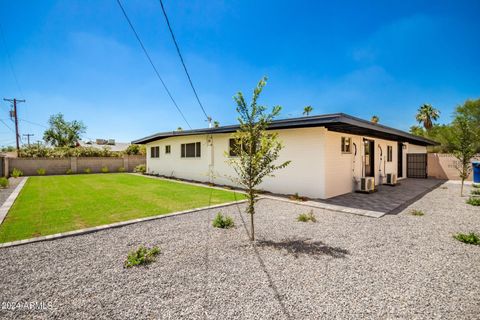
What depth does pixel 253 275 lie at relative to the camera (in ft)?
8.89

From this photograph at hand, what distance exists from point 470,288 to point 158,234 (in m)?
4.50

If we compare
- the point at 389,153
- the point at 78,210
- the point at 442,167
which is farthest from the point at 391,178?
the point at 78,210

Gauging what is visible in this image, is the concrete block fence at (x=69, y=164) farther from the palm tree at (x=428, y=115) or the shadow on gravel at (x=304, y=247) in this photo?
the palm tree at (x=428, y=115)

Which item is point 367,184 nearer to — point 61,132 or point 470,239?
point 470,239

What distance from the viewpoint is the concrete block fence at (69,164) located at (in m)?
16.3

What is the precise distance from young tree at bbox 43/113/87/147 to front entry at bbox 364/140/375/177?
42.1m

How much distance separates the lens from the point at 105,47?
7.97 meters

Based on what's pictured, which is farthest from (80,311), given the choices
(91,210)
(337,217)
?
(337,217)

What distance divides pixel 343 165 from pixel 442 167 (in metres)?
11.3

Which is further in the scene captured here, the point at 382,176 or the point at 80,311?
the point at 382,176

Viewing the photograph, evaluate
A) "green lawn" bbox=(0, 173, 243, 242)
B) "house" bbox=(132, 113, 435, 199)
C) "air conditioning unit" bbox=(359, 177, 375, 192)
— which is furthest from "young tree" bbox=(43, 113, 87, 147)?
"air conditioning unit" bbox=(359, 177, 375, 192)

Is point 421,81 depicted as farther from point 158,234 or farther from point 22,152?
point 22,152

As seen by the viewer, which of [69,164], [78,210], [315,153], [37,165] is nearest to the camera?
[78,210]

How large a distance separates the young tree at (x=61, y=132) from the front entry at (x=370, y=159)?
1656 inches
